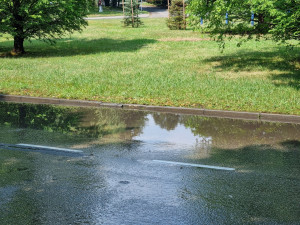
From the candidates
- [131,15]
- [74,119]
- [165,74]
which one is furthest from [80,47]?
[74,119]

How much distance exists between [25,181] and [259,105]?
7682mm

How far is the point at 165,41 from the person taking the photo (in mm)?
29969

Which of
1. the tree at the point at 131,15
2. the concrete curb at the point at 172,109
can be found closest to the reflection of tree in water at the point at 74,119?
the concrete curb at the point at 172,109

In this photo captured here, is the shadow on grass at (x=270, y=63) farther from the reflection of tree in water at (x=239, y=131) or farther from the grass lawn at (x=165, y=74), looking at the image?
the reflection of tree in water at (x=239, y=131)

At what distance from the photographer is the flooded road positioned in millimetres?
6023

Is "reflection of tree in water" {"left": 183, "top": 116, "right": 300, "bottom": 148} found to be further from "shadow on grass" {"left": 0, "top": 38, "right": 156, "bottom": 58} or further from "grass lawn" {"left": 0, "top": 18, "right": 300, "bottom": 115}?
"shadow on grass" {"left": 0, "top": 38, "right": 156, "bottom": 58}

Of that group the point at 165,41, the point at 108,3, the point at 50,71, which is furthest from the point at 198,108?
the point at 108,3

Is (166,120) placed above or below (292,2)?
below

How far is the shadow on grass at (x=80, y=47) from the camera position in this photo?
2630 cm

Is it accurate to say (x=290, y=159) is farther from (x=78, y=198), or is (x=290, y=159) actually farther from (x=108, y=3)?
(x=108, y=3)

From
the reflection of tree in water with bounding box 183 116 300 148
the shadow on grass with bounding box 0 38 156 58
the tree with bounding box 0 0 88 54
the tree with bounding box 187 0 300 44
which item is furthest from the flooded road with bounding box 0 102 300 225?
the shadow on grass with bounding box 0 38 156 58

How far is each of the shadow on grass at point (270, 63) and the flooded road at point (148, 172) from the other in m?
5.93

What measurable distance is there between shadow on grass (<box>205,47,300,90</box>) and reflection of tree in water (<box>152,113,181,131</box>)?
16.7 feet

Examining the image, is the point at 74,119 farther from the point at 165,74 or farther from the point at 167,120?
the point at 165,74
